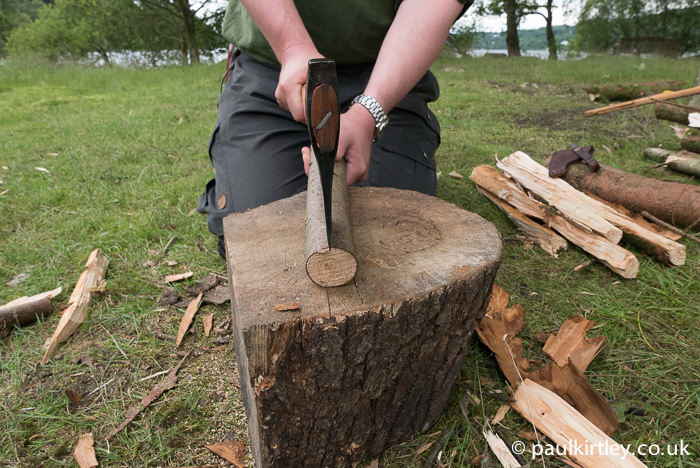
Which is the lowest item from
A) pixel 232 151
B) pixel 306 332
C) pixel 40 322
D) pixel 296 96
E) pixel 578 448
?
pixel 578 448

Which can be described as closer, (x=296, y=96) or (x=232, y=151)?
(x=296, y=96)

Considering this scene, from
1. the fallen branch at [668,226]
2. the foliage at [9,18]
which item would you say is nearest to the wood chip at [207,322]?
Answer: the fallen branch at [668,226]

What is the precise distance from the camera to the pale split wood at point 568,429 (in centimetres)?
138

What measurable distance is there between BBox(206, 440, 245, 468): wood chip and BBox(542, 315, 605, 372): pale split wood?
129 cm

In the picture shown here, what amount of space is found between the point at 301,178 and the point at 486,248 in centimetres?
111

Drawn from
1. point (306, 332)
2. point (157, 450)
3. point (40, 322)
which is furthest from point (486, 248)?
point (40, 322)

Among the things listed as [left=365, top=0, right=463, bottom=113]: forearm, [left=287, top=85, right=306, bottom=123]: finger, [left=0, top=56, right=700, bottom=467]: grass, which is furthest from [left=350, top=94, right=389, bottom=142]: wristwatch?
[left=0, top=56, right=700, bottom=467]: grass

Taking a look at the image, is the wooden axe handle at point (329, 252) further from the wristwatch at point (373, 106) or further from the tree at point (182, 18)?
the tree at point (182, 18)

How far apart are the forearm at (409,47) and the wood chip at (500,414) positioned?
1.29 meters

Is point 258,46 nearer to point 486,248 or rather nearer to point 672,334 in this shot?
point 486,248

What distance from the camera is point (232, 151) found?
2326 mm

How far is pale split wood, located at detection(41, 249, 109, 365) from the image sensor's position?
1.97 m

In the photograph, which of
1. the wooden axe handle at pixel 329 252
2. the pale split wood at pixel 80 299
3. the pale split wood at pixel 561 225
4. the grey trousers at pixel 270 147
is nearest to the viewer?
the wooden axe handle at pixel 329 252

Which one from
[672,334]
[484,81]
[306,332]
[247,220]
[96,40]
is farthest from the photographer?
[96,40]
